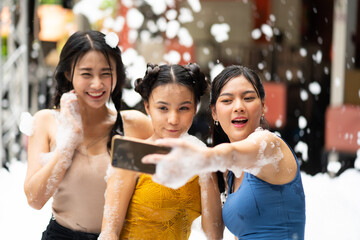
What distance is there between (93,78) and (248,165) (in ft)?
2.47

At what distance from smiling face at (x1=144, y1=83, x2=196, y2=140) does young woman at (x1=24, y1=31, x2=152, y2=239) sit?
28 cm

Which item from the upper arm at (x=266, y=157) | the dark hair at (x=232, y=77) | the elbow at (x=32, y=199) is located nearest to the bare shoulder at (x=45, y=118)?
the elbow at (x=32, y=199)

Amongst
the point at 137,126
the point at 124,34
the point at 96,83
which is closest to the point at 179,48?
the point at 124,34

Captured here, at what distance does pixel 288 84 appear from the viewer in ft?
22.2

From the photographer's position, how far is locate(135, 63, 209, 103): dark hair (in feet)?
5.35

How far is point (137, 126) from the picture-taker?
6.50 feet

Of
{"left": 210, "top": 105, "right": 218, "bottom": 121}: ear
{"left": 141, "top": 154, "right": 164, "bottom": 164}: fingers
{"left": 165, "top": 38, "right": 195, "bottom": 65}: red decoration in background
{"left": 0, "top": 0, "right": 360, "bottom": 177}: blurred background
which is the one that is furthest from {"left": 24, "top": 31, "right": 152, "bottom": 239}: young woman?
{"left": 165, "top": 38, "right": 195, "bottom": 65}: red decoration in background

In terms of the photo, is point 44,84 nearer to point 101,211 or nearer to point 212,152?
point 101,211

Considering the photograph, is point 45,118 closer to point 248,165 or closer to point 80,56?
point 80,56

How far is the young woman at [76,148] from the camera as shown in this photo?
1751 millimetres

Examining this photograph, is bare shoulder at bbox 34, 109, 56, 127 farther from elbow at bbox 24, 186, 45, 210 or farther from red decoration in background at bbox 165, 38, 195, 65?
red decoration in background at bbox 165, 38, 195, 65

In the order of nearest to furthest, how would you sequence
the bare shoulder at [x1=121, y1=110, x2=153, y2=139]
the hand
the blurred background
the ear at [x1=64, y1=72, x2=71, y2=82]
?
the hand → the ear at [x1=64, y1=72, x2=71, y2=82] → the bare shoulder at [x1=121, y1=110, x2=153, y2=139] → the blurred background

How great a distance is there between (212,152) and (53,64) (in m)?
6.00

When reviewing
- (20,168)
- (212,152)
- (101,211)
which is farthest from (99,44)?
(20,168)
